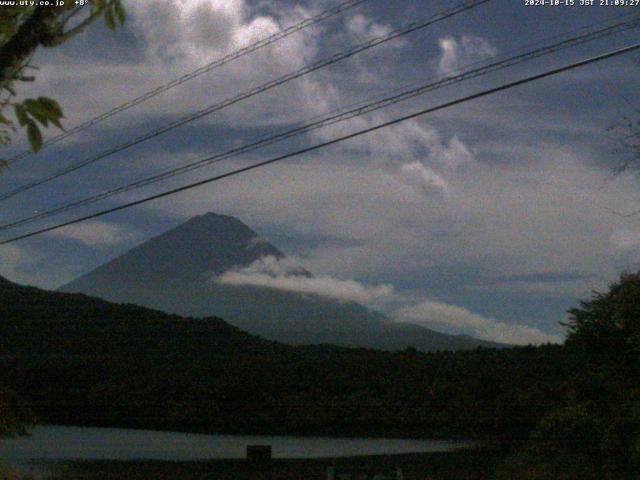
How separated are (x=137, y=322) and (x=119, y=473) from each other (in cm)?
4654

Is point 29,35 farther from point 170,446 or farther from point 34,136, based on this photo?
point 170,446

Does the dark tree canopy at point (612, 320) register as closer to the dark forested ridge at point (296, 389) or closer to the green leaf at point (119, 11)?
the dark forested ridge at point (296, 389)

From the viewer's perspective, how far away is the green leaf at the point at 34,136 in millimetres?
3305

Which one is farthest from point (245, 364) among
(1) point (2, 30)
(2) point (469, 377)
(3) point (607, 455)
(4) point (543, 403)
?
(1) point (2, 30)

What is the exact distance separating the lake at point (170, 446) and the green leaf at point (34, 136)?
67.3ft

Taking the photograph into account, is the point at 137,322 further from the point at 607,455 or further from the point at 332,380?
the point at 607,455

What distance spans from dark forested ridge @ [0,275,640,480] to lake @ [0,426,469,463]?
1250 millimetres

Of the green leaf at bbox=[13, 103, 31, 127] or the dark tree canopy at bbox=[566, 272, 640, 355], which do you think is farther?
the dark tree canopy at bbox=[566, 272, 640, 355]

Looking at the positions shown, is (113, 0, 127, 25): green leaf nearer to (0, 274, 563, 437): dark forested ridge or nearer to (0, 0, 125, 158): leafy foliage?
(0, 0, 125, 158): leafy foliage

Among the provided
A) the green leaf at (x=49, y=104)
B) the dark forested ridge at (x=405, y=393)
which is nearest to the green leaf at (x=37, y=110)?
the green leaf at (x=49, y=104)

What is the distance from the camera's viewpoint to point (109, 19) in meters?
3.71

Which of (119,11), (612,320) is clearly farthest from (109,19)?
(612,320)

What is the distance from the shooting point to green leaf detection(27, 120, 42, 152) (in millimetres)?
3305

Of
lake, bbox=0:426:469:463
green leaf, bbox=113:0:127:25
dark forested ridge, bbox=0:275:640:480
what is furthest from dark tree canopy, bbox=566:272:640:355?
green leaf, bbox=113:0:127:25
